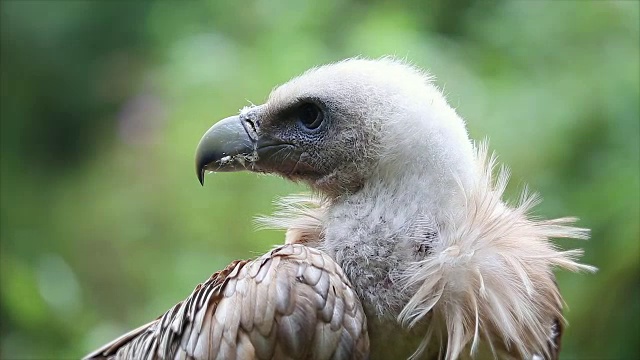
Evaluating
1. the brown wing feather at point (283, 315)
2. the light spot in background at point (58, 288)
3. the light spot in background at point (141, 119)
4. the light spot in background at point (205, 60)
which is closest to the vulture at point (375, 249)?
the brown wing feather at point (283, 315)

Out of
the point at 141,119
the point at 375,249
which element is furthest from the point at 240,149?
the point at 141,119

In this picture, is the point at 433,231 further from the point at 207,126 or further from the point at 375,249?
the point at 207,126

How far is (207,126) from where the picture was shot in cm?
259

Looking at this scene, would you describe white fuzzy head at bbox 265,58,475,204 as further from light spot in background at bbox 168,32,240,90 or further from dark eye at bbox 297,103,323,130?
light spot in background at bbox 168,32,240,90

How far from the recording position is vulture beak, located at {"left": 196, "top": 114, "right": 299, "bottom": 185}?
1.27 meters

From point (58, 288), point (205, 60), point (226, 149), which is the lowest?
point (58, 288)

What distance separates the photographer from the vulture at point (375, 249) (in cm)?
105

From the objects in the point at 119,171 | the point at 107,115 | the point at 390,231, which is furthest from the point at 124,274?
the point at 390,231

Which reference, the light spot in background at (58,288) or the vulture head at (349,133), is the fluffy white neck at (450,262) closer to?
the vulture head at (349,133)

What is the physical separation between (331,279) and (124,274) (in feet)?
6.97

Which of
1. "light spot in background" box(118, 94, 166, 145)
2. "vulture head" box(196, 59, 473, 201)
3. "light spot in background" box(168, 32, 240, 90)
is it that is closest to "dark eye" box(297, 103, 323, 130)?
"vulture head" box(196, 59, 473, 201)

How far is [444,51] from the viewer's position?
2.52 m

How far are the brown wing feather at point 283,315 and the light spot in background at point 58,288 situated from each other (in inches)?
57.3

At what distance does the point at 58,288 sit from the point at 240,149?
145 centimetres
